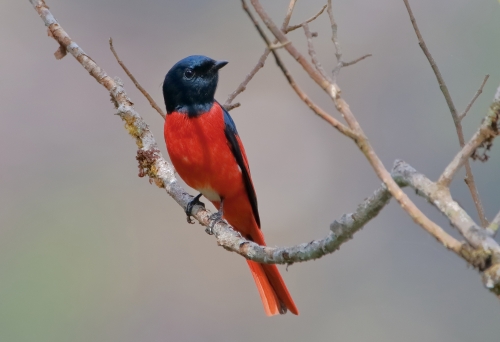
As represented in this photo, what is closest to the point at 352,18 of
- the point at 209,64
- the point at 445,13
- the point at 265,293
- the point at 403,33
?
the point at 403,33

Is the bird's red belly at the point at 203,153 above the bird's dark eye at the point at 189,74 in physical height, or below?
below

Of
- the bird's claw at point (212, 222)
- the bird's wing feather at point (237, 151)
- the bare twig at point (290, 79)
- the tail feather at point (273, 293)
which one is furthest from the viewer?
the bird's wing feather at point (237, 151)

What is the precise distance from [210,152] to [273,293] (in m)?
1.03

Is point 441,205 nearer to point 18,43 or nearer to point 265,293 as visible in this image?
point 265,293

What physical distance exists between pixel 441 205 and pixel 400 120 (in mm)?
8850

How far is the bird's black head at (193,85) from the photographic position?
4.23 meters

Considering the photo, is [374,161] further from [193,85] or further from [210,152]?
[193,85]

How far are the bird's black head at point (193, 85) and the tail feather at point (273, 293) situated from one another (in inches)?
47.9

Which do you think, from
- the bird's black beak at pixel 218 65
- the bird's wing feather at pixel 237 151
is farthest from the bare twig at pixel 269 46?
the bird's black beak at pixel 218 65

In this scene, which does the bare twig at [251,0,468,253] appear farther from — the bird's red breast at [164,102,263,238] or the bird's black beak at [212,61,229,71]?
the bird's black beak at [212,61,229,71]

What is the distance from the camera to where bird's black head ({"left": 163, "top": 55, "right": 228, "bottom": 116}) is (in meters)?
4.23

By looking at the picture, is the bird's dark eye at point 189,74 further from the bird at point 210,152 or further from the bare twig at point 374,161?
the bare twig at point 374,161

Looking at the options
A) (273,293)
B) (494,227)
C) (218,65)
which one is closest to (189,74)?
(218,65)

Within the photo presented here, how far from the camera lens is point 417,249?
9227 millimetres
